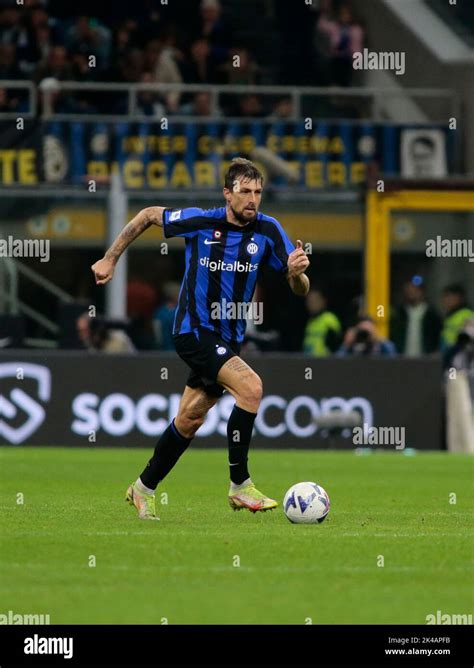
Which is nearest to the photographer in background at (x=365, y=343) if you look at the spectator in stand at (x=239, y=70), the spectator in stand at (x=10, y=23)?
the spectator in stand at (x=239, y=70)

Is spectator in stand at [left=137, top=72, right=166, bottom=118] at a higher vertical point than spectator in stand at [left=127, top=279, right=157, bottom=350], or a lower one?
higher

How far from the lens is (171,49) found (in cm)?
2702

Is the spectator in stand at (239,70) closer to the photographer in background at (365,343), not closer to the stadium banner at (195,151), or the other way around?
the stadium banner at (195,151)

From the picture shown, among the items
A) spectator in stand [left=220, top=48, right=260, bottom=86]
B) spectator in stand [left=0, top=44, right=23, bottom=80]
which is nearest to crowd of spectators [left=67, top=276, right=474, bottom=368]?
spectator in stand [left=220, top=48, right=260, bottom=86]

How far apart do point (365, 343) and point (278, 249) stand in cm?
1076

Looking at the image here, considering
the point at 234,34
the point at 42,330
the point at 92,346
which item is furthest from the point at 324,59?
the point at 92,346

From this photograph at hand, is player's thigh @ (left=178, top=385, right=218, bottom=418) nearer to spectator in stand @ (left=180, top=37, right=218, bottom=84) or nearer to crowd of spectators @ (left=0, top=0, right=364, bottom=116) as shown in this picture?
crowd of spectators @ (left=0, top=0, right=364, bottom=116)

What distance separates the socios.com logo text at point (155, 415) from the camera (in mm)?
20812

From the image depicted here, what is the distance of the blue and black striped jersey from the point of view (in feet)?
37.2

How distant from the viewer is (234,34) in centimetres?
2880

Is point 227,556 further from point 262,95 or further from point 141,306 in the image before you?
point 262,95

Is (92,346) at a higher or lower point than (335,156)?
lower
